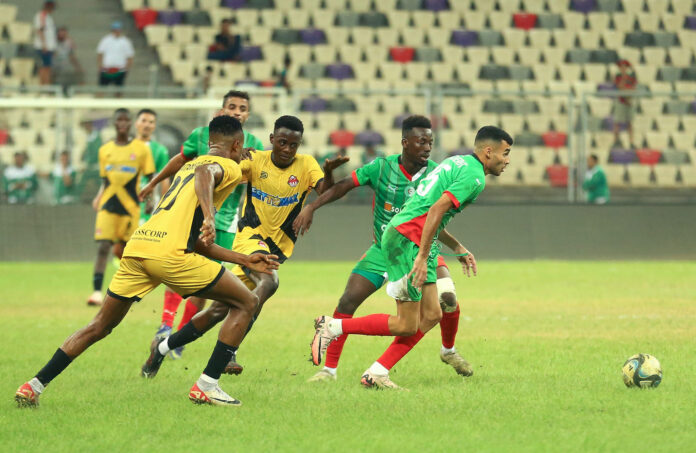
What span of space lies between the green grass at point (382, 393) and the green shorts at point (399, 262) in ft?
2.42

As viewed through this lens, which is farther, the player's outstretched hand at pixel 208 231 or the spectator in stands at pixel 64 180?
the spectator in stands at pixel 64 180

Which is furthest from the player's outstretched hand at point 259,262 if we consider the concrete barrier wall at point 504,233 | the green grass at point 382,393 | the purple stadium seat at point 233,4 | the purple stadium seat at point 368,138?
the purple stadium seat at point 233,4

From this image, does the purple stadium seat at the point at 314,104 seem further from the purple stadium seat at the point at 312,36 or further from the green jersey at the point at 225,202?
the green jersey at the point at 225,202

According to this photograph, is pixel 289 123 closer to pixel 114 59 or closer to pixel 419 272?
pixel 419 272

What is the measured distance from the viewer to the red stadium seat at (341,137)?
2262 centimetres

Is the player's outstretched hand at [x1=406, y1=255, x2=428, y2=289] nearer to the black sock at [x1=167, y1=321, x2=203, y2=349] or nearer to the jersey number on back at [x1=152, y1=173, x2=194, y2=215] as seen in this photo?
the jersey number on back at [x1=152, y1=173, x2=194, y2=215]

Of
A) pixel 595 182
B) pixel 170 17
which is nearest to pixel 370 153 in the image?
pixel 595 182

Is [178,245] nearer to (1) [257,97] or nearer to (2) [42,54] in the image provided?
(1) [257,97]

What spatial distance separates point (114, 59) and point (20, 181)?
434 cm

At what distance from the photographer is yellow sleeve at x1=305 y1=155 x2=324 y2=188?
29.7ft

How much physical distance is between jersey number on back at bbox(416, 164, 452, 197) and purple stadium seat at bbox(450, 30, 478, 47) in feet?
69.1

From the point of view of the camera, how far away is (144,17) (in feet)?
92.0

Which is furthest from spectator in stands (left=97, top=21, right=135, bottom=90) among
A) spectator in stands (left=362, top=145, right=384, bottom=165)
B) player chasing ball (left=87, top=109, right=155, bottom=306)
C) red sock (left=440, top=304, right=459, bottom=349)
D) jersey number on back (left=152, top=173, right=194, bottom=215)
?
jersey number on back (left=152, top=173, right=194, bottom=215)

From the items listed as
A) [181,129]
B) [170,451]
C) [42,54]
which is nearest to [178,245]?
[170,451]
